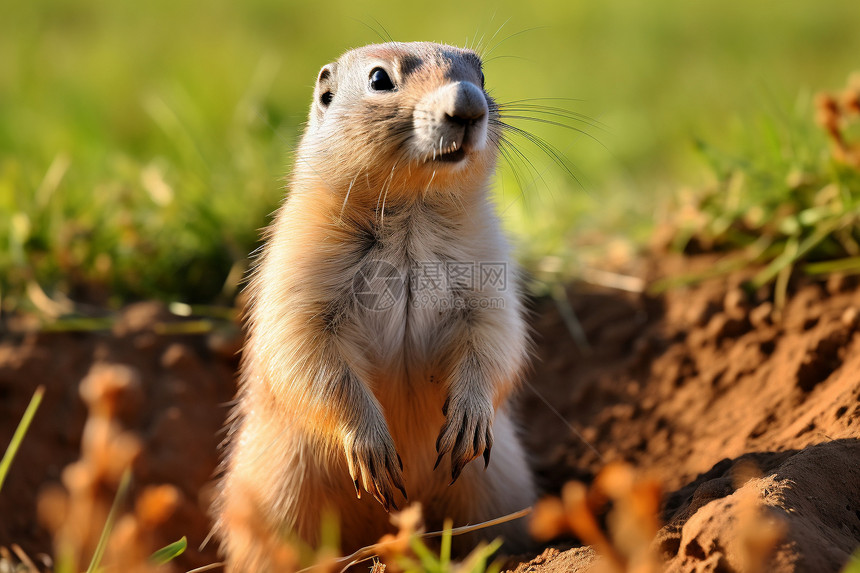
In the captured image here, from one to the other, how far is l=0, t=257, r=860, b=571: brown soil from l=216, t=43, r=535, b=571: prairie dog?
0.70m

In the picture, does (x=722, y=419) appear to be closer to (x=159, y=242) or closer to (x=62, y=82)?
(x=159, y=242)

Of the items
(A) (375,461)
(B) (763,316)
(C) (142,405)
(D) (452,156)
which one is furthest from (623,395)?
(C) (142,405)

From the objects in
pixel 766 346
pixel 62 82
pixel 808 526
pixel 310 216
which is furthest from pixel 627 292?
pixel 62 82

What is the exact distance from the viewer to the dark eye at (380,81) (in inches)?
124

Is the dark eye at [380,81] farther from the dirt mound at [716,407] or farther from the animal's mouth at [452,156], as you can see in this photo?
the dirt mound at [716,407]

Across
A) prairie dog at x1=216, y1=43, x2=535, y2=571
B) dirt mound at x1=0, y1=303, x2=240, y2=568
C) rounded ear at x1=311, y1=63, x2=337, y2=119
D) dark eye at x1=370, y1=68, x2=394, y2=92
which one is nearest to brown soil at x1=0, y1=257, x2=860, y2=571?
dirt mound at x1=0, y1=303, x2=240, y2=568

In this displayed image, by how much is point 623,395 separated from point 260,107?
11.5 ft

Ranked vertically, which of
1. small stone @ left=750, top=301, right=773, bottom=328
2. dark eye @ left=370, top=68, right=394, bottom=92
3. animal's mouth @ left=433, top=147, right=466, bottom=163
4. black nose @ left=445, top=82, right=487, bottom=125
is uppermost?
dark eye @ left=370, top=68, right=394, bottom=92

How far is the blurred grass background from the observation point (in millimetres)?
5020

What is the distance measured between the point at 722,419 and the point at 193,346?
112 inches

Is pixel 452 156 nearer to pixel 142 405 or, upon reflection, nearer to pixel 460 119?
pixel 460 119

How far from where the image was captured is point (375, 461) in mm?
2957

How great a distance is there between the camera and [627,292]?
4.79 m

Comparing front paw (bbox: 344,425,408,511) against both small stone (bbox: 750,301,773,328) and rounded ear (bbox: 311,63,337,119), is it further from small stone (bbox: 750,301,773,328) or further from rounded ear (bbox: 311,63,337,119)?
small stone (bbox: 750,301,773,328)
